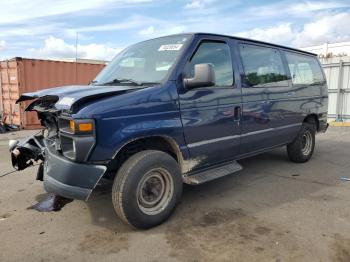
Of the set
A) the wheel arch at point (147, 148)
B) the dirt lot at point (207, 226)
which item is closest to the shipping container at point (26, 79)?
the dirt lot at point (207, 226)

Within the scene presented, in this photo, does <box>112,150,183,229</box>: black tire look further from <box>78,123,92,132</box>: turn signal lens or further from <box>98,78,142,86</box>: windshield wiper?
<box>98,78,142,86</box>: windshield wiper

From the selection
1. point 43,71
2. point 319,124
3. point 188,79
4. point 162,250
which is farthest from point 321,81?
point 43,71

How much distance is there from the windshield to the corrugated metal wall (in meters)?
11.2

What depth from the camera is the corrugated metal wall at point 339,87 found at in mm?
13508

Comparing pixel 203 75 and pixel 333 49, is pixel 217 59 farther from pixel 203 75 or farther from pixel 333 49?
pixel 333 49

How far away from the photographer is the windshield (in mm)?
4035

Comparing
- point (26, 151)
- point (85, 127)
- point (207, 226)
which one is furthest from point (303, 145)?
point (26, 151)

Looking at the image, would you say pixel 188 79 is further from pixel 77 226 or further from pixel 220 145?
pixel 77 226

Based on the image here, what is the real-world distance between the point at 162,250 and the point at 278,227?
133 cm

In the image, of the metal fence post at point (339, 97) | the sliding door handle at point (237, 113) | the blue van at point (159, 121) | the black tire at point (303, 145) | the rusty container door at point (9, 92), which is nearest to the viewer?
the blue van at point (159, 121)

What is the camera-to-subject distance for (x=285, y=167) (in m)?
6.37

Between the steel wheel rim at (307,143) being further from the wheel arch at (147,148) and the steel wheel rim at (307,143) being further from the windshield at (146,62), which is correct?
the windshield at (146,62)

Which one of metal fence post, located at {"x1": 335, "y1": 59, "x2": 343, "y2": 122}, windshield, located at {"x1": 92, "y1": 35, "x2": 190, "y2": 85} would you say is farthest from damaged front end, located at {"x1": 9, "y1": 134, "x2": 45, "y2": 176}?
metal fence post, located at {"x1": 335, "y1": 59, "x2": 343, "y2": 122}

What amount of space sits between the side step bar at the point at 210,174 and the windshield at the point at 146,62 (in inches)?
48.9
